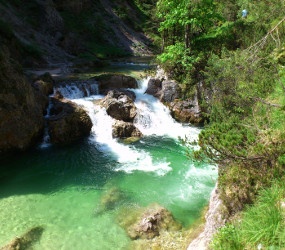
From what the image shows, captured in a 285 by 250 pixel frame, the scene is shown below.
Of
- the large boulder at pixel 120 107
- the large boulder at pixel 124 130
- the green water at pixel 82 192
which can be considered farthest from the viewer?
the large boulder at pixel 120 107

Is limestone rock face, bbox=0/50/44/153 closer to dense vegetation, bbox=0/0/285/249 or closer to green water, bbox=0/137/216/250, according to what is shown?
green water, bbox=0/137/216/250

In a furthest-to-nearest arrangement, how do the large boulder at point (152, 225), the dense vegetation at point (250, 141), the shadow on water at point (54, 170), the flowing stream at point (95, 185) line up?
the shadow on water at point (54, 170) → the flowing stream at point (95, 185) → the large boulder at point (152, 225) → the dense vegetation at point (250, 141)

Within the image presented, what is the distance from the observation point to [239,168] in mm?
6344

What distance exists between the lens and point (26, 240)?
8.09 metres

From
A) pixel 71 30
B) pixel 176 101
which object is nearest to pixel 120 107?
pixel 176 101

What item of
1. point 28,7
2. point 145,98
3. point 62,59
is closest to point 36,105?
point 145,98

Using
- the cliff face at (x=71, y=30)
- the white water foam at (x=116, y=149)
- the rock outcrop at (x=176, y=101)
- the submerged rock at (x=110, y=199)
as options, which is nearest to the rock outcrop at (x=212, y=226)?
the submerged rock at (x=110, y=199)

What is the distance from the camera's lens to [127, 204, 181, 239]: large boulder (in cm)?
827

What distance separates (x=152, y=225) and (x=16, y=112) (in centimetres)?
960

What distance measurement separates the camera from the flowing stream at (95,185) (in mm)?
8672

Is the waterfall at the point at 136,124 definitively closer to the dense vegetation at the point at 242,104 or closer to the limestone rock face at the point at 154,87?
the limestone rock face at the point at 154,87

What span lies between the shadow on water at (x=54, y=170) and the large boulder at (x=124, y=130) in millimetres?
1844

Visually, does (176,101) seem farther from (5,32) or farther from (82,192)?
(5,32)

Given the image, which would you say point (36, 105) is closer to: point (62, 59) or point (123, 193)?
point (123, 193)
